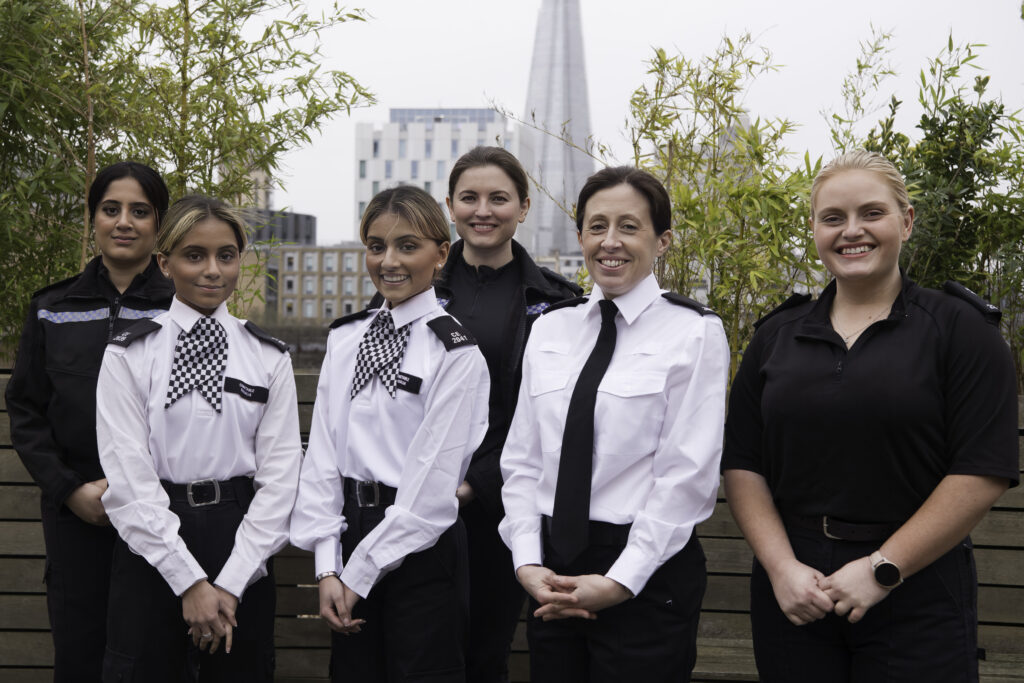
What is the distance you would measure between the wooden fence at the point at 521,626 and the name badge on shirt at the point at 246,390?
0.86 m

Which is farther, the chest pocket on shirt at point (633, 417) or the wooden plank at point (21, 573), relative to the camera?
the wooden plank at point (21, 573)

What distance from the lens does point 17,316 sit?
375 cm

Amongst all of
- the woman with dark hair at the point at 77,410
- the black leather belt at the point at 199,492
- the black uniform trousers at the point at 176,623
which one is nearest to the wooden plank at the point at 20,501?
the woman with dark hair at the point at 77,410

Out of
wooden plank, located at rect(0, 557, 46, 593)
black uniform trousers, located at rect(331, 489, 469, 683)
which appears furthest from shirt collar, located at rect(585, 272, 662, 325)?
wooden plank, located at rect(0, 557, 46, 593)

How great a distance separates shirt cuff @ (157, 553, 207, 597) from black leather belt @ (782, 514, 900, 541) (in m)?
1.29

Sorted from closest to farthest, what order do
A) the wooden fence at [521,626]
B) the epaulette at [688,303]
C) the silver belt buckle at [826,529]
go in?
the silver belt buckle at [826,529] → the epaulette at [688,303] → the wooden fence at [521,626]

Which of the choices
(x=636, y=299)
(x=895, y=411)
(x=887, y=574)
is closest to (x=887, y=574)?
(x=887, y=574)

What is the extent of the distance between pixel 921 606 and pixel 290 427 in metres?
1.42

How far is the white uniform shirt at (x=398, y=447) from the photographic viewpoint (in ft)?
6.49

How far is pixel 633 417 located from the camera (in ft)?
6.14

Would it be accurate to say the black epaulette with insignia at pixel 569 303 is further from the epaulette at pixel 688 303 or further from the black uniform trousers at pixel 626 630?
the black uniform trousers at pixel 626 630

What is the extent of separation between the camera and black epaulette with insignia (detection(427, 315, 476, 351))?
6.95 ft

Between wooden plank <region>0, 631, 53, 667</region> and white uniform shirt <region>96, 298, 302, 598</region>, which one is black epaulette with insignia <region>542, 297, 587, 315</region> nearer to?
white uniform shirt <region>96, 298, 302, 598</region>

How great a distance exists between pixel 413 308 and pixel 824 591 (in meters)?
1.10
